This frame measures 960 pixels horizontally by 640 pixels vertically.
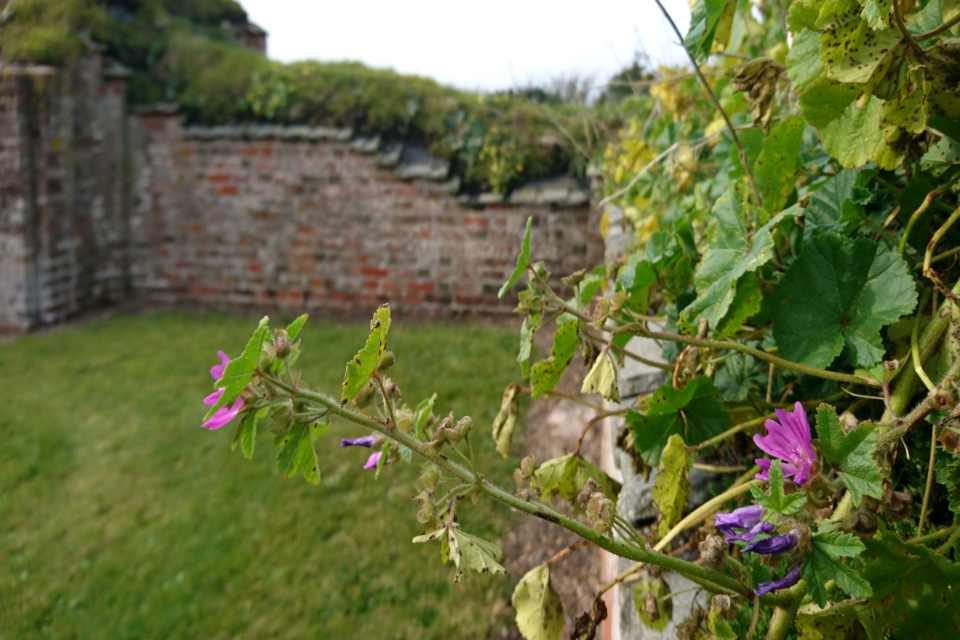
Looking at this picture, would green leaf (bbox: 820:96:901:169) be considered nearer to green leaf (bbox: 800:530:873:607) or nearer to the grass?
green leaf (bbox: 800:530:873:607)

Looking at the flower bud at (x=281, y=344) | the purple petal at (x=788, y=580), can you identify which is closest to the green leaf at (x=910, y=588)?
the purple petal at (x=788, y=580)

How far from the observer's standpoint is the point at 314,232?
544cm

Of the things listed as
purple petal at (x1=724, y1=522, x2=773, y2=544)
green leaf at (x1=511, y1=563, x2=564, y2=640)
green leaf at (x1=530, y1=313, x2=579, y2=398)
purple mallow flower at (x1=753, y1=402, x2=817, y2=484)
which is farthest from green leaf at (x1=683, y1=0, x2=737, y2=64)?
green leaf at (x1=511, y1=563, x2=564, y2=640)

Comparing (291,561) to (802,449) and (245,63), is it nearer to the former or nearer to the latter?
(802,449)

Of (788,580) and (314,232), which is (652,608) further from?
(314,232)

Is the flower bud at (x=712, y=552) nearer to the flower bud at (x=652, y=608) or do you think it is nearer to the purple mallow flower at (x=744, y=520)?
the purple mallow flower at (x=744, y=520)

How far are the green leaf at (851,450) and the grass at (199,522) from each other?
171 cm

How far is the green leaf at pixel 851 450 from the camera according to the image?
0.52 meters

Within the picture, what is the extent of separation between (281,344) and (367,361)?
84 millimetres

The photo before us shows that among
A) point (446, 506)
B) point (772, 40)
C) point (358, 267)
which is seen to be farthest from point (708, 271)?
point (358, 267)

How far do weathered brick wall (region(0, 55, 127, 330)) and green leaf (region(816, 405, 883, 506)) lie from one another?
6167 mm

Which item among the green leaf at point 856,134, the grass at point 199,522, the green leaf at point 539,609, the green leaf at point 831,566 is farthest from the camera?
the grass at point 199,522

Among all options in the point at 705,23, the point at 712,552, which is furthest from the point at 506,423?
the point at 705,23

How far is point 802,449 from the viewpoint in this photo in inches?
22.5
